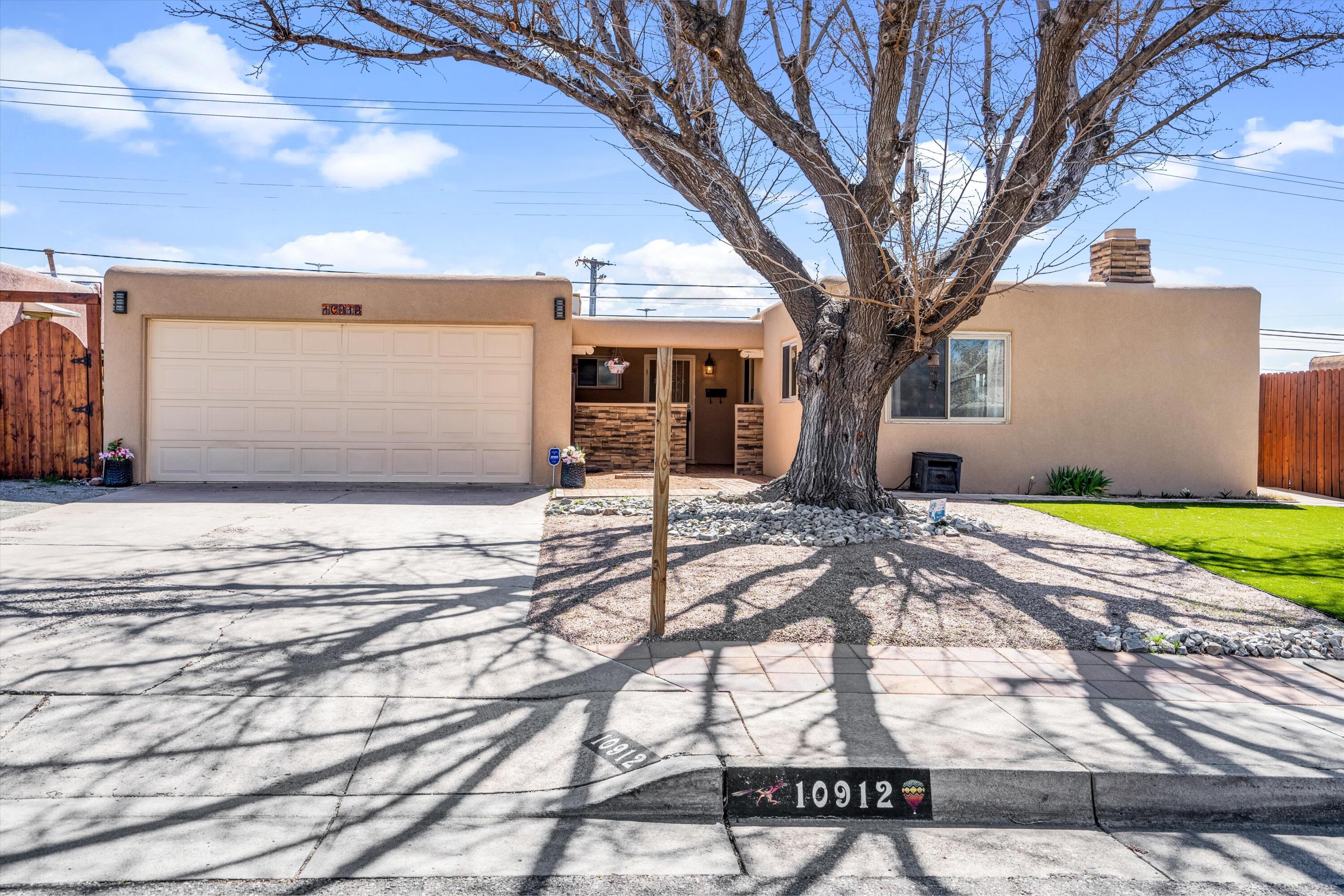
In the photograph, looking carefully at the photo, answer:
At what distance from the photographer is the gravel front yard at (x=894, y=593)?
15.7ft

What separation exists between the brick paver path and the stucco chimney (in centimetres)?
913

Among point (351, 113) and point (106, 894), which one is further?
point (351, 113)

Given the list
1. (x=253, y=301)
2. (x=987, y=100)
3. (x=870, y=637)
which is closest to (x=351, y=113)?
(x=253, y=301)

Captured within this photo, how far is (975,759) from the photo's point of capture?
308cm

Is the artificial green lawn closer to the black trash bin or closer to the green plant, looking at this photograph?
the green plant

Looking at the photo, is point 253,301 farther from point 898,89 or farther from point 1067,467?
point 1067,467

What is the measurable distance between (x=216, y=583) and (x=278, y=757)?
9.59 feet

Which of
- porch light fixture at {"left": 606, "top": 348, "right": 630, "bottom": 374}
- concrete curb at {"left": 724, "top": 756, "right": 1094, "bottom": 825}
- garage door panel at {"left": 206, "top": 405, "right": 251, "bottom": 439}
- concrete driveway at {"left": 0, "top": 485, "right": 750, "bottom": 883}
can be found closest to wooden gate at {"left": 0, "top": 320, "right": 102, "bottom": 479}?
garage door panel at {"left": 206, "top": 405, "right": 251, "bottom": 439}

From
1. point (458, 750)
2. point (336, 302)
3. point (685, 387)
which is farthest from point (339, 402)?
point (458, 750)

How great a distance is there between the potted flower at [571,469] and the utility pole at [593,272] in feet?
91.1

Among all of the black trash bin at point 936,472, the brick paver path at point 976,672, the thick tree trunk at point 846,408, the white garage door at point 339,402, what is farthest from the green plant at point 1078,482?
the brick paver path at point 976,672

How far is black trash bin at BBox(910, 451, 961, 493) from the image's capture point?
11.4m

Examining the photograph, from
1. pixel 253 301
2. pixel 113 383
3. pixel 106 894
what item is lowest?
pixel 106 894

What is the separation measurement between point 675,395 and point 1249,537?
37.7 ft
